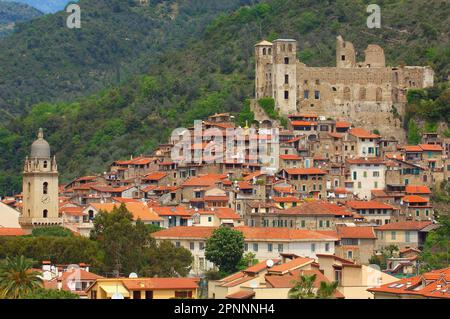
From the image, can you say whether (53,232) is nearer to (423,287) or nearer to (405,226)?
(405,226)

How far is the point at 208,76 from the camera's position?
12081 centimetres

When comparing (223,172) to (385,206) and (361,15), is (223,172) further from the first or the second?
(361,15)

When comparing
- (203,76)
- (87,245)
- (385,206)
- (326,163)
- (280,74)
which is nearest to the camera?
(87,245)

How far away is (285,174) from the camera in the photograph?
86.6m

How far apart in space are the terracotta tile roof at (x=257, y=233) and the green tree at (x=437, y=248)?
13.9 feet

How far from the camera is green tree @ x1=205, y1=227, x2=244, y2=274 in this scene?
219 feet

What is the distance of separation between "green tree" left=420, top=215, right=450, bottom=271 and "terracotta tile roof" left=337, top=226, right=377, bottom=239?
8.10 feet

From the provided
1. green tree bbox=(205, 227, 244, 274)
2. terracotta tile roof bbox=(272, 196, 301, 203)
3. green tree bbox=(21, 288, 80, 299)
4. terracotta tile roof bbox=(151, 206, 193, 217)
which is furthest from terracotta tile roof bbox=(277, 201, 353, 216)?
green tree bbox=(21, 288, 80, 299)

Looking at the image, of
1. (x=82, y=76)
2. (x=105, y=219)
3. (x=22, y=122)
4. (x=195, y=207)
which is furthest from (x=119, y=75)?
(x=105, y=219)

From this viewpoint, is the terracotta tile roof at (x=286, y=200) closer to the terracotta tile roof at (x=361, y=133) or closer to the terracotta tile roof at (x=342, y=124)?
the terracotta tile roof at (x=361, y=133)

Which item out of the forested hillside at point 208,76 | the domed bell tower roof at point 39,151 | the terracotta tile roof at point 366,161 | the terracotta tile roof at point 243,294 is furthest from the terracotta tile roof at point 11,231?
the forested hillside at point 208,76

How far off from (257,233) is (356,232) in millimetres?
6098

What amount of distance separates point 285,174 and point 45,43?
289 feet

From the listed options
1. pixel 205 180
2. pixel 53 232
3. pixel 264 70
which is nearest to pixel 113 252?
pixel 53 232
